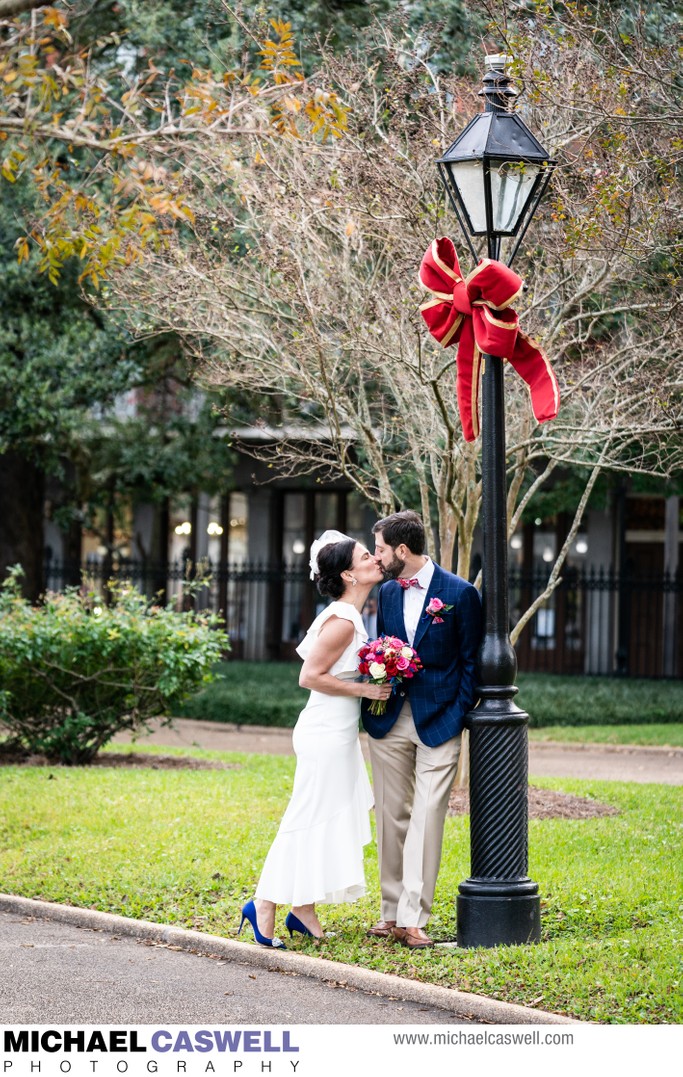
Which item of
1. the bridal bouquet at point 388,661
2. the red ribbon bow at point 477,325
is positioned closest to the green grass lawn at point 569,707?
the red ribbon bow at point 477,325

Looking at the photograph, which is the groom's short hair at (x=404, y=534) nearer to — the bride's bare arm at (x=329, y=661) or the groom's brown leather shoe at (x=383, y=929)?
the bride's bare arm at (x=329, y=661)

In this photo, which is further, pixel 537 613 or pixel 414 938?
pixel 537 613

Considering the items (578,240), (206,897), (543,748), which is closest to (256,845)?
(206,897)

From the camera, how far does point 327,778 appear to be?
704 centimetres

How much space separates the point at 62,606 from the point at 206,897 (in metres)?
6.01

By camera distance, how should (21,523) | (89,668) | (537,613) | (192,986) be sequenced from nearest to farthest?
(192,986)
(89,668)
(21,523)
(537,613)

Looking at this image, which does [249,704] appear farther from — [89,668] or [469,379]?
[469,379]

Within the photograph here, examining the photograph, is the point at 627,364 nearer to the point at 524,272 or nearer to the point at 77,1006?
the point at 524,272

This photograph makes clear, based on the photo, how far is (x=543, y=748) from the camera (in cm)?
1772

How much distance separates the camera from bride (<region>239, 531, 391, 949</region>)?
22.9 feet

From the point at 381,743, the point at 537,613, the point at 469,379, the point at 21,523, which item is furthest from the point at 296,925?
the point at 537,613

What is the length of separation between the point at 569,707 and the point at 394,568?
44.0ft

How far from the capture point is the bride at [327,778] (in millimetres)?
6969

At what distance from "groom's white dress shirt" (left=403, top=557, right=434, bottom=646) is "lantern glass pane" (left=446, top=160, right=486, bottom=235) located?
190cm
